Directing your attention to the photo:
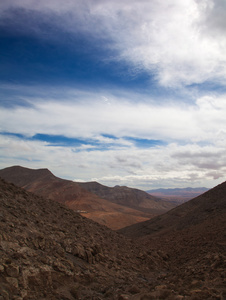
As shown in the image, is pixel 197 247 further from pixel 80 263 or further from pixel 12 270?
pixel 12 270

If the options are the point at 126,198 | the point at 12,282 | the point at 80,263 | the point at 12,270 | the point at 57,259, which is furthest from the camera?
the point at 126,198

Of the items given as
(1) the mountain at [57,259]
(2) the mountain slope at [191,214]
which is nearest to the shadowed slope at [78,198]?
(2) the mountain slope at [191,214]

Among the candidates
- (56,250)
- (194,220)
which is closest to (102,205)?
(194,220)

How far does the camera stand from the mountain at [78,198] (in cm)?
5247

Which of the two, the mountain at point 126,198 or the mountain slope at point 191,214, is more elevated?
the mountain slope at point 191,214

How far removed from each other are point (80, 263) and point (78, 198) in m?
67.7

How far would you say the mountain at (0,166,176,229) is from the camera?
52469 millimetres

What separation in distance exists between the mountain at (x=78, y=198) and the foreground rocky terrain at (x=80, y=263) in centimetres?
3432

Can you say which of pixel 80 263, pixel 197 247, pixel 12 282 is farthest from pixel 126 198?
pixel 12 282

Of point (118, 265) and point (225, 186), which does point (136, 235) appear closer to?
point (225, 186)

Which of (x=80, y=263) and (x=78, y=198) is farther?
(x=78, y=198)

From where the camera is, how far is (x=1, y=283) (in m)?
5.55

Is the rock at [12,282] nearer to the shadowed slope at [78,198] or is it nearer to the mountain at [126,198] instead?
the shadowed slope at [78,198]

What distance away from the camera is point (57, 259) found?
7.68m
